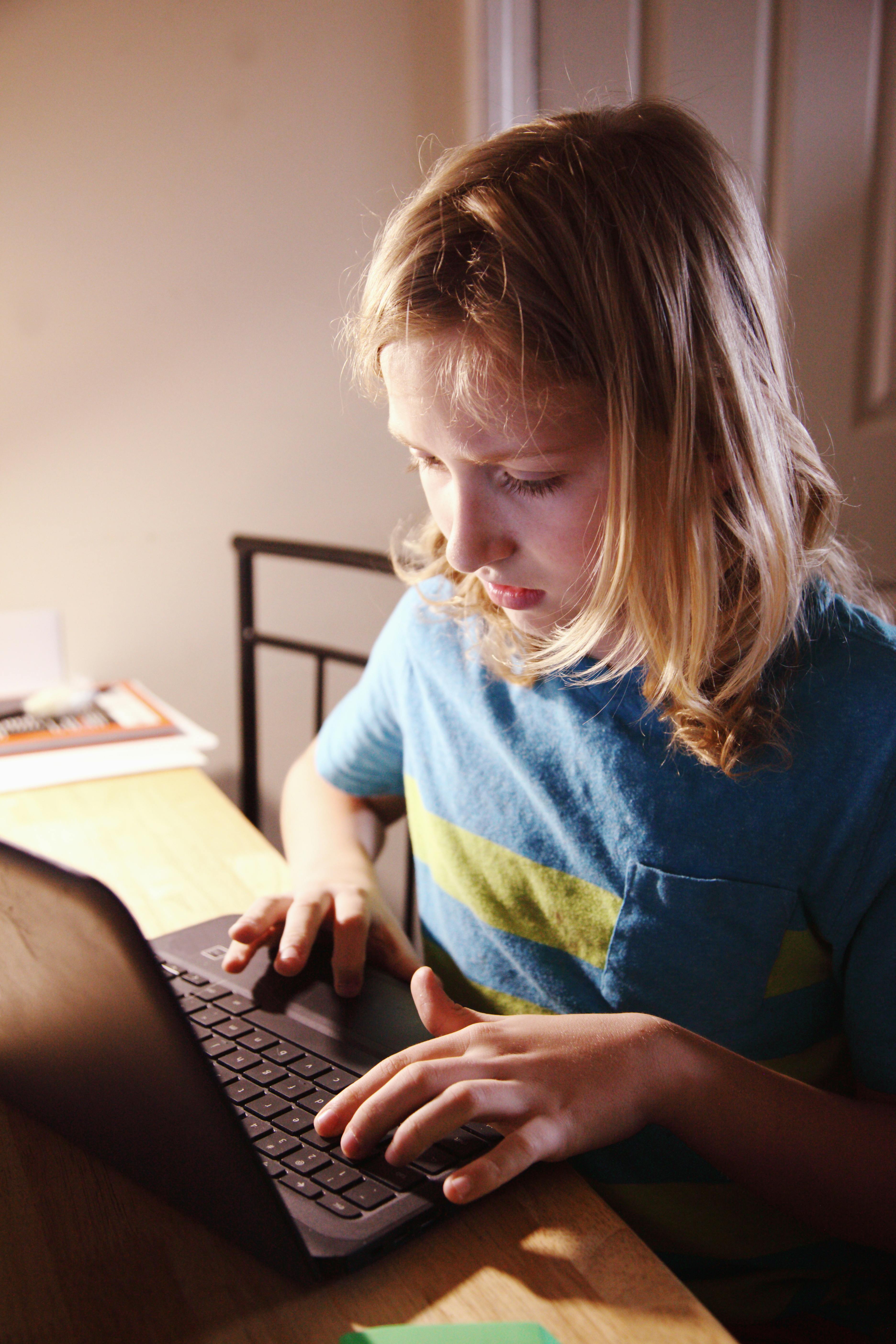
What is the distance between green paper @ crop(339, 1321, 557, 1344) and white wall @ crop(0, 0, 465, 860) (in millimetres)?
1302

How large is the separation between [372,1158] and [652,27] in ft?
4.92

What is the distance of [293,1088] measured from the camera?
0.50 m

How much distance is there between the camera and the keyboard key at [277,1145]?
0.45 m

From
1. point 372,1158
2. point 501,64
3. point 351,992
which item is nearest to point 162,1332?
point 372,1158

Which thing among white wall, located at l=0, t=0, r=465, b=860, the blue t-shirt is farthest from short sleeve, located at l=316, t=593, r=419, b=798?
white wall, located at l=0, t=0, r=465, b=860

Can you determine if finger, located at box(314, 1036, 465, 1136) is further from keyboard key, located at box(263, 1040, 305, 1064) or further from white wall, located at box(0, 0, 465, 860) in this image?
white wall, located at box(0, 0, 465, 860)

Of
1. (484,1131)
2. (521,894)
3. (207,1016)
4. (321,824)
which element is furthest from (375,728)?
(484,1131)

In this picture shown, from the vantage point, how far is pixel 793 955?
600 millimetres

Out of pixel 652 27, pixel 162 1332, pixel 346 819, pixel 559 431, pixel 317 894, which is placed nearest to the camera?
pixel 162 1332

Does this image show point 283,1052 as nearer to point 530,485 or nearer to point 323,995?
point 323,995

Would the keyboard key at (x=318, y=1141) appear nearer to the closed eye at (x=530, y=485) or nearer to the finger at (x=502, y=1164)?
the finger at (x=502, y=1164)

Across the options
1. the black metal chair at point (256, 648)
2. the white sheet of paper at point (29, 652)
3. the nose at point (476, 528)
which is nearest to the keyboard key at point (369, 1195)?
the nose at point (476, 528)

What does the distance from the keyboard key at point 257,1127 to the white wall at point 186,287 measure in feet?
3.86

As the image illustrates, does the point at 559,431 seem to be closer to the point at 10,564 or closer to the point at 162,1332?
the point at 162,1332
